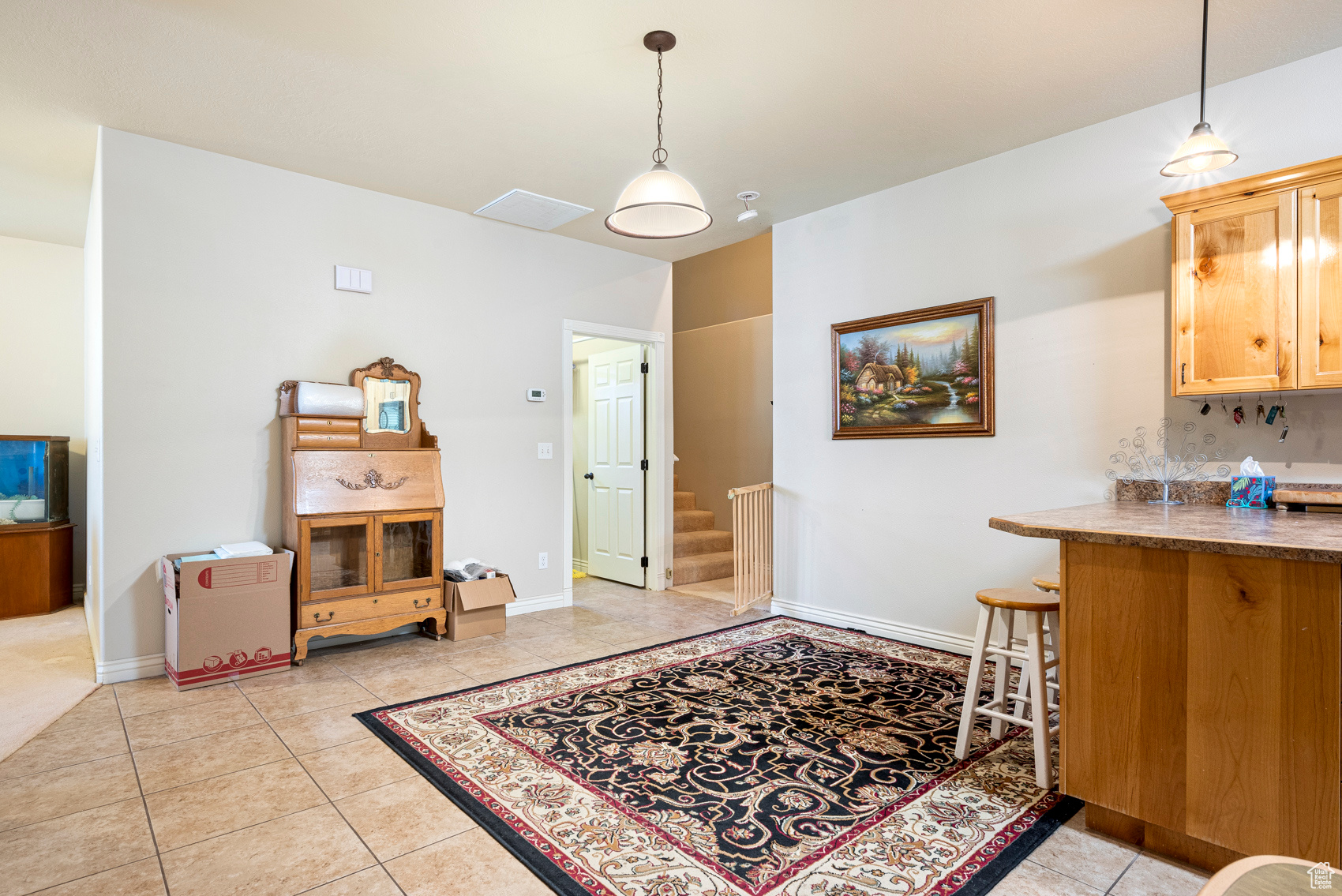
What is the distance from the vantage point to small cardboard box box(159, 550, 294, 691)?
3309 mm

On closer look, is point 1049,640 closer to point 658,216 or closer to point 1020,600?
point 1020,600

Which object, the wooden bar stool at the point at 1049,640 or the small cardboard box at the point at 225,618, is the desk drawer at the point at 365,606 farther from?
the wooden bar stool at the point at 1049,640

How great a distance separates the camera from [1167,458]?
3.17 m

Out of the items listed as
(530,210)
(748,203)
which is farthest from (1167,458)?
(530,210)

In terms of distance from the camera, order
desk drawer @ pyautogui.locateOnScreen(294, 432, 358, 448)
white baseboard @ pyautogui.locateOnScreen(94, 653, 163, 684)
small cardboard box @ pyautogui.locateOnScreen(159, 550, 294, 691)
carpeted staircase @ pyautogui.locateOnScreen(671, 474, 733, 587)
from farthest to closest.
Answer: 1. carpeted staircase @ pyautogui.locateOnScreen(671, 474, 733, 587)
2. desk drawer @ pyautogui.locateOnScreen(294, 432, 358, 448)
3. white baseboard @ pyautogui.locateOnScreen(94, 653, 163, 684)
4. small cardboard box @ pyautogui.locateOnScreen(159, 550, 294, 691)

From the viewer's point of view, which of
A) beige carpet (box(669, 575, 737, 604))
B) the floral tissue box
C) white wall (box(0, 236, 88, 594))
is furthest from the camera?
beige carpet (box(669, 575, 737, 604))

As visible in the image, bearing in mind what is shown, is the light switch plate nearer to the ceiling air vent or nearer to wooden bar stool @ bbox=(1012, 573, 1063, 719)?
the ceiling air vent

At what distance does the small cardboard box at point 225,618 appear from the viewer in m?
3.31

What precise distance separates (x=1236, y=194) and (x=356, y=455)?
4289mm

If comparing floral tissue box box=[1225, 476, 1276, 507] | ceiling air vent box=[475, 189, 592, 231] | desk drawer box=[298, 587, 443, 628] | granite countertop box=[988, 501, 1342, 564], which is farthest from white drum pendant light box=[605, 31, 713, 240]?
desk drawer box=[298, 587, 443, 628]

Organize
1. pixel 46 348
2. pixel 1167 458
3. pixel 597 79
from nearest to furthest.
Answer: pixel 597 79
pixel 1167 458
pixel 46 348

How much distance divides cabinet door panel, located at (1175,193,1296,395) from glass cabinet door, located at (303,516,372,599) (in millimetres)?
4032

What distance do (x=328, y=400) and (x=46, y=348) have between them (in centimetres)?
332

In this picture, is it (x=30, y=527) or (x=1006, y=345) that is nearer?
(x=1006, y=345)
